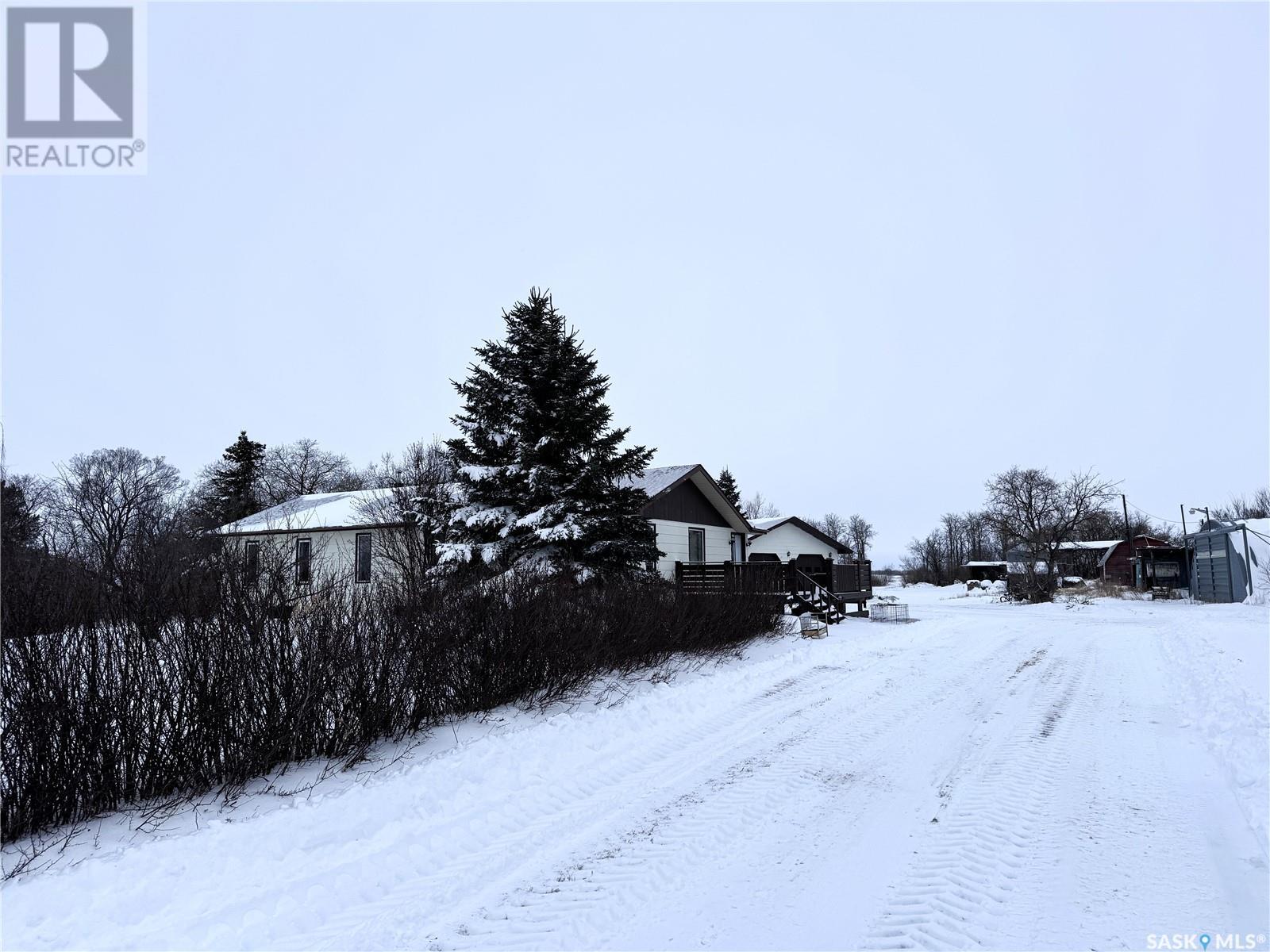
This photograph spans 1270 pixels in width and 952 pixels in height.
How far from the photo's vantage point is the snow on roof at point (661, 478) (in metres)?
24.7

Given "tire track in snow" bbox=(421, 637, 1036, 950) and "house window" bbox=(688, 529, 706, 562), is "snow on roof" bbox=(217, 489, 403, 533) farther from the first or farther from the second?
"tire track in snow" bbox=(421, 637, 1036, 950)

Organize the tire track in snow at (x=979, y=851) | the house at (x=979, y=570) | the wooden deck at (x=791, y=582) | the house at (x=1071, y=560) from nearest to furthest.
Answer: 1. the tire track in snow at (x=979, y=851)
2. the wooden deck at (x=791, y=582)
3. the house at (x=1071, y=560)
4. the house at (x=979, y=570)

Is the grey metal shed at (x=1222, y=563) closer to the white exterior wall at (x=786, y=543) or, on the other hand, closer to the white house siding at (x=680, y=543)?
the white exterior wall at (x=786, y=543)

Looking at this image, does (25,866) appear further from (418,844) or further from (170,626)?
(418,844)

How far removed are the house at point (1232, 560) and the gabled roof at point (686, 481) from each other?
19.2m

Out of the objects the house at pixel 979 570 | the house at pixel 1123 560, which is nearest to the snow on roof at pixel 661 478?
the house at pixel 1123 560

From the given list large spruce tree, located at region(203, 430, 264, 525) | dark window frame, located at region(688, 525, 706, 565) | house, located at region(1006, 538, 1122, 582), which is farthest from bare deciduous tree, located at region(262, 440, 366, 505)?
house, located at region(1006, 538, 1122, 582)

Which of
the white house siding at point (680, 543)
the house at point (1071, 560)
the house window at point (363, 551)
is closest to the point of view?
the white house siding at point (680, 543)

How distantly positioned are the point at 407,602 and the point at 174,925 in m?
3.97

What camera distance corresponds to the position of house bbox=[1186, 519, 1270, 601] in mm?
26609

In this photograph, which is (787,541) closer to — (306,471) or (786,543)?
(786,543)

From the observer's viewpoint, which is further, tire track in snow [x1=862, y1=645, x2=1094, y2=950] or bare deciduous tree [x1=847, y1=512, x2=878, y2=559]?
bare deciduous tree [x1=847, y1=512, x2=878, y2=559]

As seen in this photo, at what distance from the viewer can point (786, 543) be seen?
39.0m

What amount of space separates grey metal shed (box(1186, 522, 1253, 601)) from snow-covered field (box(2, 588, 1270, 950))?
2477 cm
